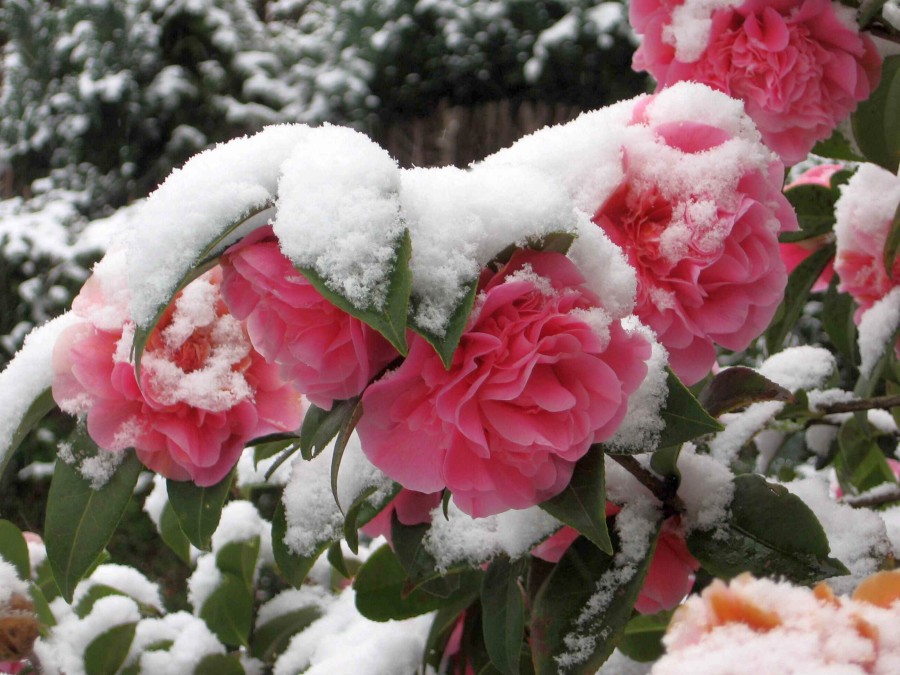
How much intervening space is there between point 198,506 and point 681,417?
276 mm

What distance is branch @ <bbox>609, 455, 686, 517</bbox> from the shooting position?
0.56 meters

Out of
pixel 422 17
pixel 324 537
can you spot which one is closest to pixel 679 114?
pixel 324 537

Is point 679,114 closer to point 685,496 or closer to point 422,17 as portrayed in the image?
point 685,496

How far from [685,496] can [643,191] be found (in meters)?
0.19

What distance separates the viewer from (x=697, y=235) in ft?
1.63

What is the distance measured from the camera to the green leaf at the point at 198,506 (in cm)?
53

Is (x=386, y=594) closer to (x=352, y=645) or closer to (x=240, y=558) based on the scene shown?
(x=352, y=645)

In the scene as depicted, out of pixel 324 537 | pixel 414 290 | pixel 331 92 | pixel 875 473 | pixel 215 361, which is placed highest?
pixel 414 290

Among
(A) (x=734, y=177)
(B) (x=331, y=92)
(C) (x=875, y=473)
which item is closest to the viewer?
(A) (x=734, y=177)

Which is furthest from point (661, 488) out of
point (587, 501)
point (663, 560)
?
point (587, 501)

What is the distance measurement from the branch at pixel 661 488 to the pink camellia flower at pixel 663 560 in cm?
1

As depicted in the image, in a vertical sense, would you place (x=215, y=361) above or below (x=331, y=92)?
above

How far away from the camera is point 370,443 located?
0.42 meters

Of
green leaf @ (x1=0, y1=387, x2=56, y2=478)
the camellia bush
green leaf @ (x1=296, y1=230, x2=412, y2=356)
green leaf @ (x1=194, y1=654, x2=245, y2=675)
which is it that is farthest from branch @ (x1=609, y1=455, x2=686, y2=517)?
green leaf @ (x1=194, y1=654, x2=245, y2=675)
